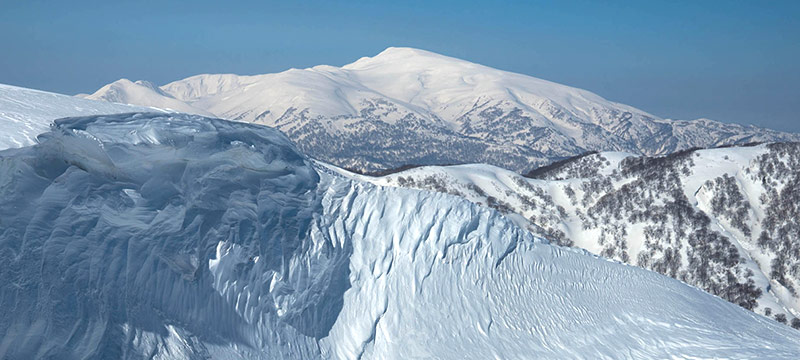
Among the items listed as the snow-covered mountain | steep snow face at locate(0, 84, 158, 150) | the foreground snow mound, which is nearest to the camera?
the foreground snow mound

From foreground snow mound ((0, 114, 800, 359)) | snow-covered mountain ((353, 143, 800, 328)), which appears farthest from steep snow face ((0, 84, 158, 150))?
snow-covered mountain ((353, 143, 800, 328))

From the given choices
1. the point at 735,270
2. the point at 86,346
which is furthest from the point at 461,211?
the point at 735,270

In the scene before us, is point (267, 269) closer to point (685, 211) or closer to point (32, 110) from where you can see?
point (32, 110)

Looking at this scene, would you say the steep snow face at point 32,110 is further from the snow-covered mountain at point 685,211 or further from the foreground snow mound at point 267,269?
the snow-covered mountain at point 685,211

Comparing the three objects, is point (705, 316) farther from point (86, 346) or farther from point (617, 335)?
point (86, 346)

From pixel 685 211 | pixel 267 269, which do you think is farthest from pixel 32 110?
pixel 685 211

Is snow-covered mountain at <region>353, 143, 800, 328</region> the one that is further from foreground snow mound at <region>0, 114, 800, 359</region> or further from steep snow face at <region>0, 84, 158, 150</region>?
steep snow face at <region>0, 84, 158, 150</region>
